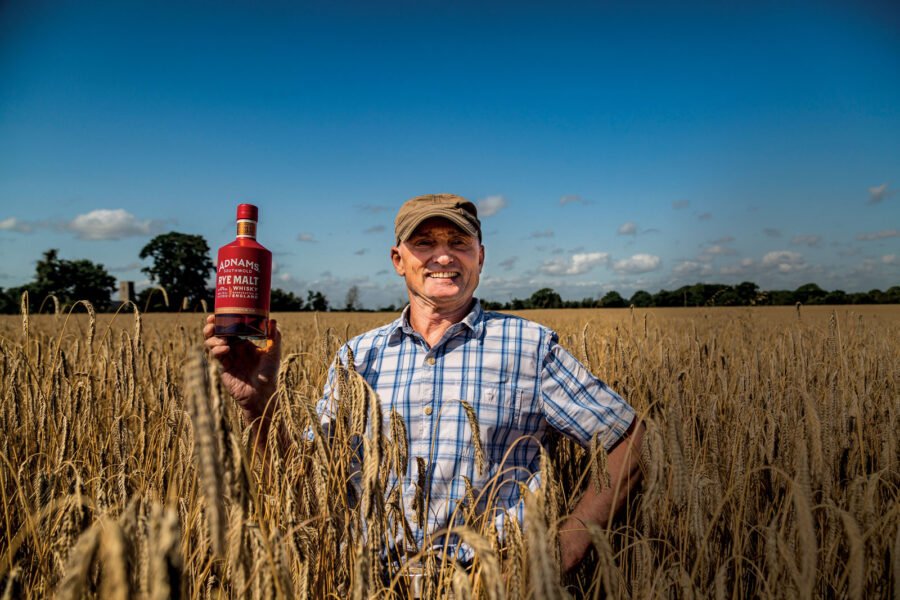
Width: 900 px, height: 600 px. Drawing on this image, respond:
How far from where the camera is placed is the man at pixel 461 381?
66.6 inches

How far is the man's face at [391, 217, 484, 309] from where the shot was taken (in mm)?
2020

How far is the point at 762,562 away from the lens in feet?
5.28

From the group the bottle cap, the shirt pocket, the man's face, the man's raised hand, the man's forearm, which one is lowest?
the man's forearm

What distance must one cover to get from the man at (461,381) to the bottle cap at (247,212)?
0.43 metres

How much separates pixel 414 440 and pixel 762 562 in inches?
50.1

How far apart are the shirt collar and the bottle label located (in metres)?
0.58

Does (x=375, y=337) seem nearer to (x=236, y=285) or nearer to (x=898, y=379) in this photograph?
(x=236, y=285)

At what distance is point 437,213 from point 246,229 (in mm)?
750

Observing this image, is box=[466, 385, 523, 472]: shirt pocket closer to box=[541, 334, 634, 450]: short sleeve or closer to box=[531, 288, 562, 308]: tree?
box=[541, 334, 634, 450]: short sleeve

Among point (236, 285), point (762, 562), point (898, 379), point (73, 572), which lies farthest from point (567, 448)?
point (898, 379)

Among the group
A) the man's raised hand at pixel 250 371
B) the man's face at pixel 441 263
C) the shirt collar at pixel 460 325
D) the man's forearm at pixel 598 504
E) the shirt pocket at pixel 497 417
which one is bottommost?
the man's forearm at pixel 598 504

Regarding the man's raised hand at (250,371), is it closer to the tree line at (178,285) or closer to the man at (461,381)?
the man at (461,381)

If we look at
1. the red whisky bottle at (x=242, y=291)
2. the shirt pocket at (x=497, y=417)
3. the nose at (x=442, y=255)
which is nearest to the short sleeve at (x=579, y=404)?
the shirt pocket at (x=497, y=417)

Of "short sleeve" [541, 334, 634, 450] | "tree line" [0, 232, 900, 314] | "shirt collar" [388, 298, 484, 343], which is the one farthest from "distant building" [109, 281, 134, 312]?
"tree line" [0, 232, 900, 314]
